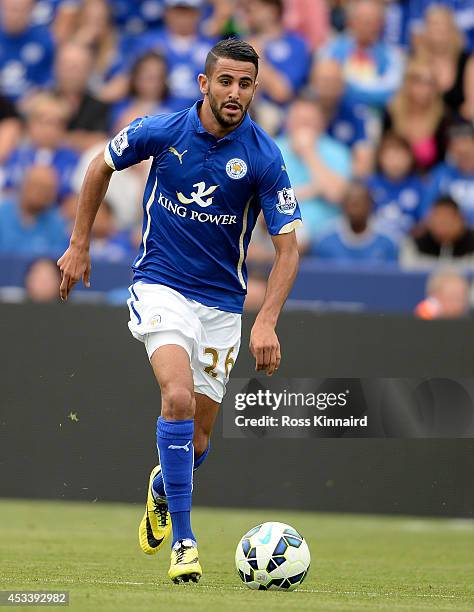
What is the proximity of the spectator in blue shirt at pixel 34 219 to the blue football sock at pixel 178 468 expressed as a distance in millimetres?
6570

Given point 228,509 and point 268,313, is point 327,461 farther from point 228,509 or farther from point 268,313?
point 268,313

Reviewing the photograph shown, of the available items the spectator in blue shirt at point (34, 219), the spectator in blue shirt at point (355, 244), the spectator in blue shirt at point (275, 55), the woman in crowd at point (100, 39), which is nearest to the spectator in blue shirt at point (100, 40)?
the woman in crowd at point (100, 39)

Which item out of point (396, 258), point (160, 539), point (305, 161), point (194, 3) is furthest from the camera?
point (194, 3)

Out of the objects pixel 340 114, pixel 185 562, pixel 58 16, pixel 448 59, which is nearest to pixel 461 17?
pixel 448 59

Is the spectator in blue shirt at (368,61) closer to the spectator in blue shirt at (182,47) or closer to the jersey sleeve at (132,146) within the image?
the spectator in blue shirt at (182,47)

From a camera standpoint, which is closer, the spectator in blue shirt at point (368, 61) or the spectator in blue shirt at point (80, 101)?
the spectator in blue shirt at point (80, 101)

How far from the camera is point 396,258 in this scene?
1319 cm

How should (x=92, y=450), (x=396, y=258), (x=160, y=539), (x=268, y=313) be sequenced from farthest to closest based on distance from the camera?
(x=396, y=258) < (x=92, y=450) < (x=160, y=539) < (x=268, y=313)

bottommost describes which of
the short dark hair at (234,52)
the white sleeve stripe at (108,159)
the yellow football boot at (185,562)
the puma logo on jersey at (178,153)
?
the yellow football boot at (185,562)

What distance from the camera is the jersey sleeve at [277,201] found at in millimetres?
7023

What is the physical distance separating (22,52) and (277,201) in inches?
373

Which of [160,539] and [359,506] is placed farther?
[359,506]

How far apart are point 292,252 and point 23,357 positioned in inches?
185

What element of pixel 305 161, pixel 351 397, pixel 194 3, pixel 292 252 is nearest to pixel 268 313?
pixel 292 252
